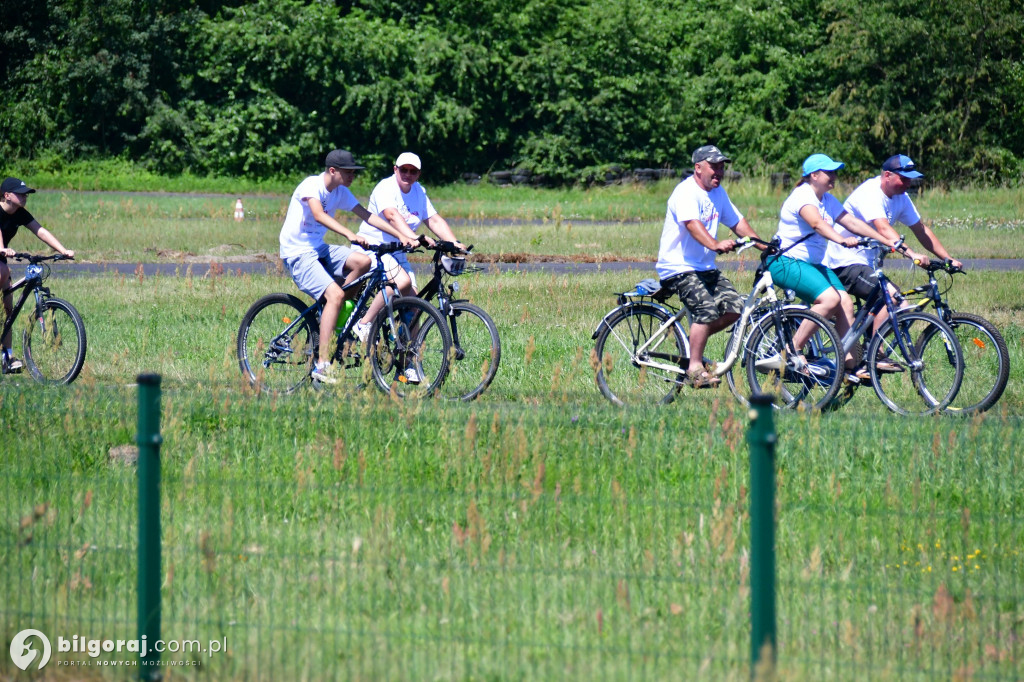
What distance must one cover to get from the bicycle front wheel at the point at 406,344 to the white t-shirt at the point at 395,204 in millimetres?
630

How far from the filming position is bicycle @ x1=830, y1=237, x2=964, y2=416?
9000 mm

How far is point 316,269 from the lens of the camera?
973 centimetres

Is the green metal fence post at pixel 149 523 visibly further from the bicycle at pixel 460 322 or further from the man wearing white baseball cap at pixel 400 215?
the man wearing white baseball cap at pixel 400 215

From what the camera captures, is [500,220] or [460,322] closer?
[460,322]

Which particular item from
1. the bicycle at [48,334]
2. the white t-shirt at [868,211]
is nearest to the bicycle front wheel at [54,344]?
the bicycle at [48,334]

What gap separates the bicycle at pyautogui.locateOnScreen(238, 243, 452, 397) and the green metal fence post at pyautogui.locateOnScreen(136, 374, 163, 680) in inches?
176

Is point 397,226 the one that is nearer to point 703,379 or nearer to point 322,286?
point 322,286

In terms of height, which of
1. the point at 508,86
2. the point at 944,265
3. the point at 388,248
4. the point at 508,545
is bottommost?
the point at 508,545

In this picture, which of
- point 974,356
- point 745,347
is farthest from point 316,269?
point 974,356

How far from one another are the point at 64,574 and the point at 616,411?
107 inches

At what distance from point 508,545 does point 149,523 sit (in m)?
2.17

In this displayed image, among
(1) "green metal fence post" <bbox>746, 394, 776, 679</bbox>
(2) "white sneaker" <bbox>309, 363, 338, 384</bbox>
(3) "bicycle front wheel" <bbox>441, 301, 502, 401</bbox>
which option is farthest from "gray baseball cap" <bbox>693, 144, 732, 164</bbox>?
(1) "green metal fence post" <bbox>746, 394, 776, 679</bbox>

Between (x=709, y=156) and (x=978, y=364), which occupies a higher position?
(x=709, y=156)

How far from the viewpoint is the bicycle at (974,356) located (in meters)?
8.92
